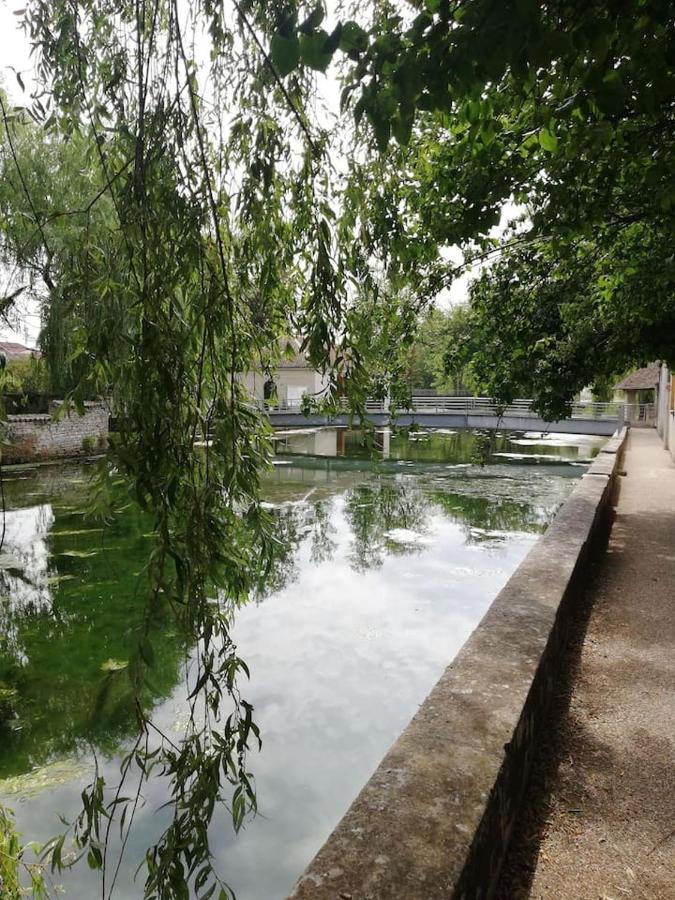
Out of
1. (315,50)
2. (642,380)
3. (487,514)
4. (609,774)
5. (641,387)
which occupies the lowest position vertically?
(487,514)

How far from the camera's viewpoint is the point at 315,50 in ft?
4.96

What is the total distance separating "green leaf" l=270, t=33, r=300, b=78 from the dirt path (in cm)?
234

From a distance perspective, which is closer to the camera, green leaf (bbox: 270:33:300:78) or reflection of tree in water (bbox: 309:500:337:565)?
green leaf (bbox: 270:33:300:78)

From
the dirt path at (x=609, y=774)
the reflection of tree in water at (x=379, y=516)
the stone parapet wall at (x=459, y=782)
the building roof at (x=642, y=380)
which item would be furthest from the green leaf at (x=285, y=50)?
the building roof at (x=642, y=380)

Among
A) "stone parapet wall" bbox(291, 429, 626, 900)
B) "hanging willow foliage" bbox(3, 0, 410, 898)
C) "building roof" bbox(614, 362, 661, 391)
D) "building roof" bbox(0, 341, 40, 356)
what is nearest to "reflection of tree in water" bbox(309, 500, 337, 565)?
"building roof" bbox(0, 341, 40, 356)

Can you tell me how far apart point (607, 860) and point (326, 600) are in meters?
5.30

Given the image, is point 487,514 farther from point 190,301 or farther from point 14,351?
point 14,351

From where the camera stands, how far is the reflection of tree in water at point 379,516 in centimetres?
924

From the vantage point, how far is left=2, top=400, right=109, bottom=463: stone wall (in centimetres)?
1819

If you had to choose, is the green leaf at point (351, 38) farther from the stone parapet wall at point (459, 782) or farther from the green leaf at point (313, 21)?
the stone parapet wall at point (459, 782)

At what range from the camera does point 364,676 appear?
5.43 metres

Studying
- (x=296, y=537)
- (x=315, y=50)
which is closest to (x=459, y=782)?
(x=315, y=50)

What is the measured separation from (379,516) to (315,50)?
1054cm

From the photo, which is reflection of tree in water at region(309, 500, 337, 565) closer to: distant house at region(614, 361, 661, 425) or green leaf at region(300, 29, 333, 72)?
green leaf at region(300, 29, 333, 72)
